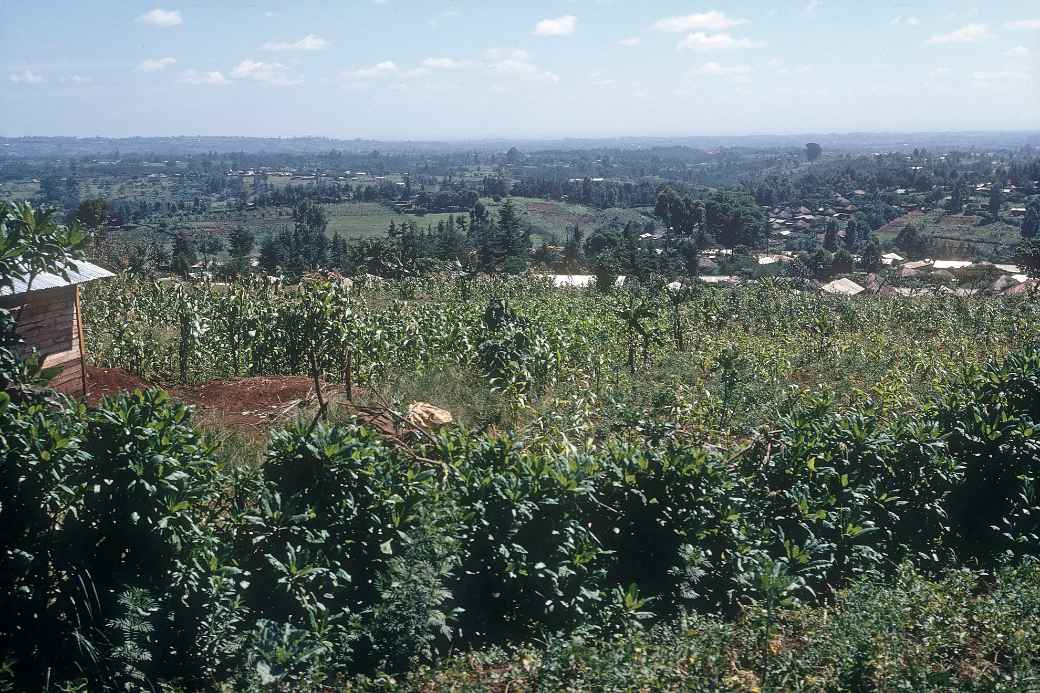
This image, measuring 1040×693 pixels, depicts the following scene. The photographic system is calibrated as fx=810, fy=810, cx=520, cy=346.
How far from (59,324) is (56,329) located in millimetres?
54

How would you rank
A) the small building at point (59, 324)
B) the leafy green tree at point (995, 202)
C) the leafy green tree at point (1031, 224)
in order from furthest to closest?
1. the leafy green tree at point (995, 202)
2. the leafy green tree at point (1031, 224)
3. the small building at point (59, 324)

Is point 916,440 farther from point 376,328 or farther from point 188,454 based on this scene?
point 376,328

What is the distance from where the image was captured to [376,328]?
32.3ft

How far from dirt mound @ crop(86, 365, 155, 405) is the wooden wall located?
542mm

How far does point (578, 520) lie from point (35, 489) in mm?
2615

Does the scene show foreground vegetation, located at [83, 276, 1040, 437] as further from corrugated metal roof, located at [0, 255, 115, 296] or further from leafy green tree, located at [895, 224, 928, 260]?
leafy green tree, located at [895, 224, 928, 260]

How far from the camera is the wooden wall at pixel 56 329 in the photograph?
733cm

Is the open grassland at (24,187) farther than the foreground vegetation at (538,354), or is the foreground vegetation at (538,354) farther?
the open grassland at (24,187)

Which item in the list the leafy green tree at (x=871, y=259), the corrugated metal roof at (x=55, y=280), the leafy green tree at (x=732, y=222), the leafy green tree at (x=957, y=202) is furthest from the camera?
the leafy green tree at (x=957, y=202)

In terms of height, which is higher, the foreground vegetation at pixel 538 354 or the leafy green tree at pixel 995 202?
the leafy green tree at pixel 995 202

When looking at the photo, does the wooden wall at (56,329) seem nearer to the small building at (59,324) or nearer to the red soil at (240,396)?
the small building at (59,324)

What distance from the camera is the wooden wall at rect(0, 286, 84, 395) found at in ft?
24.1

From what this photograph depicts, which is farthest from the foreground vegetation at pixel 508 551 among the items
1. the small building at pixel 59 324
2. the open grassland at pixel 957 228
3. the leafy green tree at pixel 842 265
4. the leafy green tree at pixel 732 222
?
the leafy green tree at pixel 732 222

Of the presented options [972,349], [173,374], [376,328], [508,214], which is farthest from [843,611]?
[508,214]
